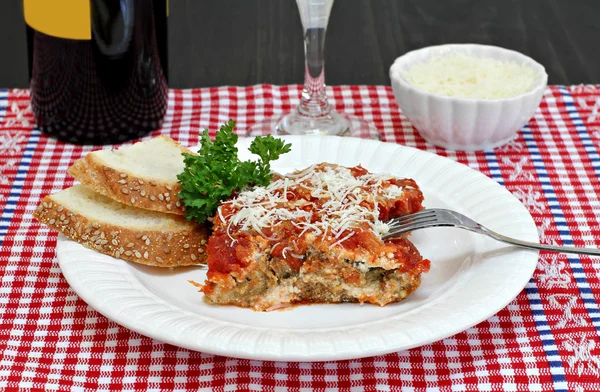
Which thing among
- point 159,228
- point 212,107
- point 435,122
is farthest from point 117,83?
point 435,122

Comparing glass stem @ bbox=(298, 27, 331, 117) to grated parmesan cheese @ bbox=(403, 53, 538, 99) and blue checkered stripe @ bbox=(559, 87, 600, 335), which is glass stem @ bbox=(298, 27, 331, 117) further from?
blue checkered stripe @ bbox=(559, 87, 600, 335)

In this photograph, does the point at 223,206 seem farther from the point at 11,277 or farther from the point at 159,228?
the point at 11,277

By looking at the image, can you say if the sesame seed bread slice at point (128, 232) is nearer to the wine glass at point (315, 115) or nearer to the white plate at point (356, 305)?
the white plate at point (356, 305)

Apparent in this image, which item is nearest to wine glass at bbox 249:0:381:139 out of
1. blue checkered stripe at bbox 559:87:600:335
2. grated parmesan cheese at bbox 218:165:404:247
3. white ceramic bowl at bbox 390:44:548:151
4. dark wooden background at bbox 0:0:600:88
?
white ceramic bowl at bbox 390:44:548:151

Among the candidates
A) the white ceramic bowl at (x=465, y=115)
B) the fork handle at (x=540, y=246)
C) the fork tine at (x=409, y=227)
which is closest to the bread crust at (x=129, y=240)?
the fork tine at (x=409, y=227)

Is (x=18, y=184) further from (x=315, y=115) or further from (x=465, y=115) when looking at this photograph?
(x=465, y=115)

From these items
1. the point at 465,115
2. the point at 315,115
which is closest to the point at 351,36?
the point at 315,115
